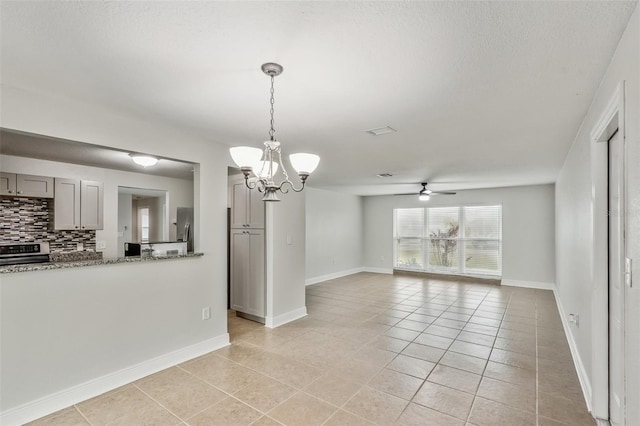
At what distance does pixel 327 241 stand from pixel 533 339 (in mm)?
4789

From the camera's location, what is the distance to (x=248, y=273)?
15.0 ft

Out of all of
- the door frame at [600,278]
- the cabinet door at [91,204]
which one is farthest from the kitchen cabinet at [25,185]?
the door frame at [600,278]

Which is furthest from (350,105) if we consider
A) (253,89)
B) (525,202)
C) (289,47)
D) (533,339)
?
(525,202)

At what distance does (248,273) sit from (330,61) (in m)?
3.44

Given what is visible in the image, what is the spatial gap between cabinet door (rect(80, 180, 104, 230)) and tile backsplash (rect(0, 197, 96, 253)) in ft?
1.07

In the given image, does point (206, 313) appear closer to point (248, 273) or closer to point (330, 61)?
point (248, 273)

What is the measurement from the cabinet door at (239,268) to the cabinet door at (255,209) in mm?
235

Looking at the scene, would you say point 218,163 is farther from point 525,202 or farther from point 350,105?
point 525,202

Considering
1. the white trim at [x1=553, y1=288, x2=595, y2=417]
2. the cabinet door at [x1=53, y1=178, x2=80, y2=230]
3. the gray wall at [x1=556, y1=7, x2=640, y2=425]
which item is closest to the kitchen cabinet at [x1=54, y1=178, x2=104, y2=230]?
the cabinet door at [x1=53, y1=178, x2=80, y2=230]

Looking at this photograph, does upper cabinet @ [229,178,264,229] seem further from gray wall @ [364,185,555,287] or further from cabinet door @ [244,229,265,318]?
gray wall @ [364,185,555,287]

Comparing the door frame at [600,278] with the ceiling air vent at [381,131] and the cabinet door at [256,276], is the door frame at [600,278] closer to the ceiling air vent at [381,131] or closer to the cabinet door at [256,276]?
the ceiling air vent at [381,131]

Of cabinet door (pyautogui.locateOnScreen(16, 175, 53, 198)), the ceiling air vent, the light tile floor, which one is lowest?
the light tile floor

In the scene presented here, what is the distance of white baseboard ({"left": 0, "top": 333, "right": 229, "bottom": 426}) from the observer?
2203mm

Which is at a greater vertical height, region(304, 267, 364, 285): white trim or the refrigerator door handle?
the refrigerator door handle
